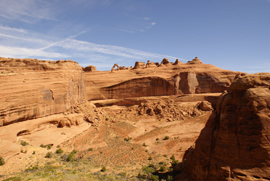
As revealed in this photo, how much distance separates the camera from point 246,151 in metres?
7.58

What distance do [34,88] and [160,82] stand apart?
833 inches

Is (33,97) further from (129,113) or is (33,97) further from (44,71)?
(129,113)

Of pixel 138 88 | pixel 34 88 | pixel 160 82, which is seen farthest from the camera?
pixel 138 88

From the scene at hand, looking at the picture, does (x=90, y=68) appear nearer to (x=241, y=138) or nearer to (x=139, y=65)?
(x=139, y=65)

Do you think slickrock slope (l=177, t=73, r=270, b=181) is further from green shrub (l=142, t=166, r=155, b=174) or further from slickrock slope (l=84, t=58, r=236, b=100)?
slickrock slope (l=84, t=58, r=236, b=100)

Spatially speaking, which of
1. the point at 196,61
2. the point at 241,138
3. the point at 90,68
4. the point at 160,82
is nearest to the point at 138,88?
the point at 160,82

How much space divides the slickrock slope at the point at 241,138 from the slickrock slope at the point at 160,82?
24.5 meters

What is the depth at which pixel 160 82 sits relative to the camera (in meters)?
33.9

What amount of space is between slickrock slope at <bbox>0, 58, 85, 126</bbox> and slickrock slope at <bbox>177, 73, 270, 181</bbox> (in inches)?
581

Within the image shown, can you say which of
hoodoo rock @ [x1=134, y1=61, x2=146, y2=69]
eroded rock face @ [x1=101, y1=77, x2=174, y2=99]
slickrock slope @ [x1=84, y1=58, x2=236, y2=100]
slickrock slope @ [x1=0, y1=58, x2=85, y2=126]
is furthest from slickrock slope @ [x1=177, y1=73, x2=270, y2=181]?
hoodoo rock @ [x1=134, y1=61, x2=146, y2=69]

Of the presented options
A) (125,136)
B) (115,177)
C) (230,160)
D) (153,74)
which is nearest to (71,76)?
(125,136)

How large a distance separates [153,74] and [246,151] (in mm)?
28221

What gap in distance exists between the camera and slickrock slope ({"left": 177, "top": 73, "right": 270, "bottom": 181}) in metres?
7.27

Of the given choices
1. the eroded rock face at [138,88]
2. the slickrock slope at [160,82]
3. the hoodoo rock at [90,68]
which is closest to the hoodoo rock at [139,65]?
the slickrock slope at [160,82]
